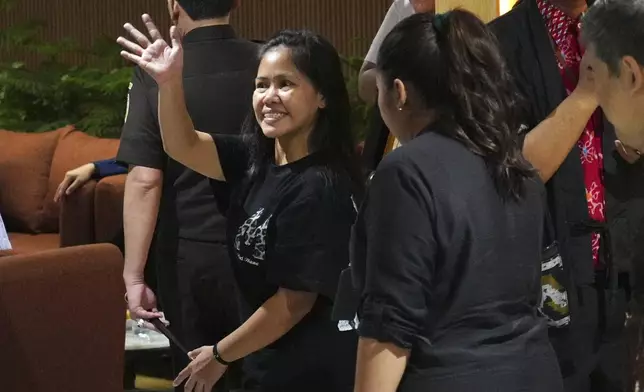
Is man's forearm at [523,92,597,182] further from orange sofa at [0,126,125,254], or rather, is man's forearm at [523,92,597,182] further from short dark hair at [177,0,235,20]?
orange sofa at [0,126,125,254]

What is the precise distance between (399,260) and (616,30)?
0.48 m

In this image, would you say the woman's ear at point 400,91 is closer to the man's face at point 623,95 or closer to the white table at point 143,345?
the man's face at point 623,95

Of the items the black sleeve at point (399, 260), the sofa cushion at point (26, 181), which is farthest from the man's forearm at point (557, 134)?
the sofa cushion at point (26, 181)

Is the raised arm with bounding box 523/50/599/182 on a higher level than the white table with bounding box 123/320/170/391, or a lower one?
higher

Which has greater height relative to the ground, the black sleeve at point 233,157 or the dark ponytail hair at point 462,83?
the dark ponytail hair at point 462,83

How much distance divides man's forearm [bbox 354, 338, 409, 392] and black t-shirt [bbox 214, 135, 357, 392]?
50 centimetres

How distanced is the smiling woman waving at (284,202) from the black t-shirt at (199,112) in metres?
0.35

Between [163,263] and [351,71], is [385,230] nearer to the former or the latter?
[163,263]

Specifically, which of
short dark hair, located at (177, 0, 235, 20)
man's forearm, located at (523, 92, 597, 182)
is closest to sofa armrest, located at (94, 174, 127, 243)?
short dark hair, located at (177, 0, 235, 20)

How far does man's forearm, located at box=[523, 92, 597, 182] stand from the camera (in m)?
1.65

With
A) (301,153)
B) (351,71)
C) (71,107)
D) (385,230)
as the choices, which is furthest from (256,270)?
(71,107)

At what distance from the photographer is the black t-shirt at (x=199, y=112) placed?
248cm

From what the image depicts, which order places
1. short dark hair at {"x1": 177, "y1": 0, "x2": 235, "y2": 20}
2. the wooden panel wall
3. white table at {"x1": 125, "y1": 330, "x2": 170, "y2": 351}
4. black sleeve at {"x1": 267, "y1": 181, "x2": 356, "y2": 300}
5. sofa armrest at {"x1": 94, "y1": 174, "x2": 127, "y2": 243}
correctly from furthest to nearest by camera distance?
the wooden panel wall
sofa armrest at {"x1": 94, "y1": 174, "x2": 127, "y2": 243}
white table at {"x1": 125, "y1": 330, "x2": 170, "y2": 351}
short dark hair at {"x1": 177, "y1": 0, "x2": 235, "y2": 20}
black sleeve at {"x1": 267, "y1": 181, "x2": 356, "y2": 300}

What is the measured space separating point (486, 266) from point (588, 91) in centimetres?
44
